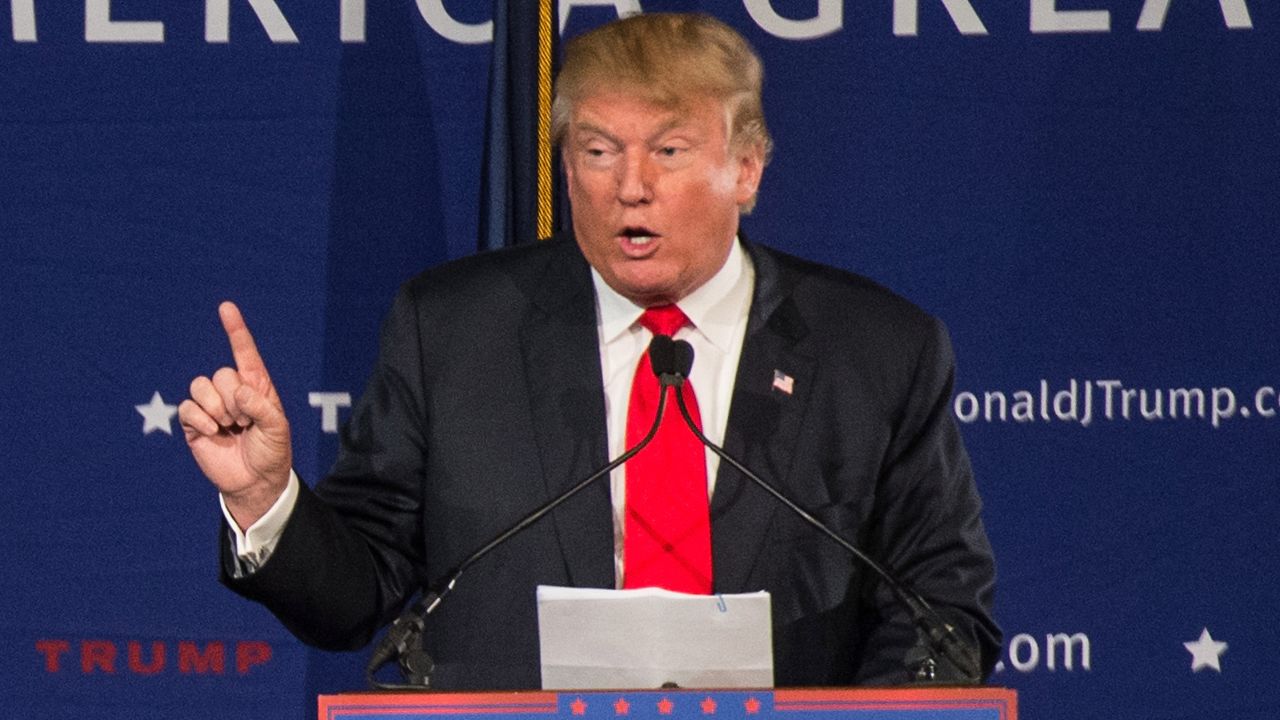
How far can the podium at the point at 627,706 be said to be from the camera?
1.56 meters

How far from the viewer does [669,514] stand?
2.16 m

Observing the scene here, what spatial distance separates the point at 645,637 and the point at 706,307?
650 millimetres

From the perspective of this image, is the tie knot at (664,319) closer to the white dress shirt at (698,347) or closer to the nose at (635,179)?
the white dress shirt at (698,347)

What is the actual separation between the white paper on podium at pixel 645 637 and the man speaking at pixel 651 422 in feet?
1.30

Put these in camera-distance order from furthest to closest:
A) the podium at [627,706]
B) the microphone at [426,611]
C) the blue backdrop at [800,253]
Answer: the blue backdrop at [800,253]
the microphone at [426,611]
the podium at [627,706]

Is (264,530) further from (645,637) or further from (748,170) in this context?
A: (748,170)

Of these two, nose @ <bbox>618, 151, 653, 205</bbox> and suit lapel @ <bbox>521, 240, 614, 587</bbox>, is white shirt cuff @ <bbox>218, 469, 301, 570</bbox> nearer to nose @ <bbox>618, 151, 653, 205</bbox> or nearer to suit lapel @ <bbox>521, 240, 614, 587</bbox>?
suit lapel @ <bbox>521, 240, 614, 587</bbox>

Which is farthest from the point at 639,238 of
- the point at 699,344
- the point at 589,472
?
the point at 589,472

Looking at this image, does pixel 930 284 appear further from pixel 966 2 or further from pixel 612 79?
pixel 612 79

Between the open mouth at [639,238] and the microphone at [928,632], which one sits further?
the open mouth at [639,238]

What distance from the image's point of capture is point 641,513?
7.08 ft

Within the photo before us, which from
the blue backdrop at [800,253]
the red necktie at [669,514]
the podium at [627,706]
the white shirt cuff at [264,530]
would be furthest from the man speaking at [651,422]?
the blue backdrop at [800,253]

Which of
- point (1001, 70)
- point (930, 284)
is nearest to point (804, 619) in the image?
point (930, 284)

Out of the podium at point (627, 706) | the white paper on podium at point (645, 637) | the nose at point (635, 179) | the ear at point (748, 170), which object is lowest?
the podium at point (627, 706)
